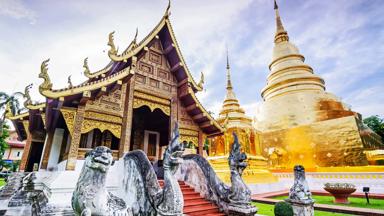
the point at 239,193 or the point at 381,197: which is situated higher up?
the point at 239,193

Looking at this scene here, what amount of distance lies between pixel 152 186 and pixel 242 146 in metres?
10.2

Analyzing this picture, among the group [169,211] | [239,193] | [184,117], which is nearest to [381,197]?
[239,193]

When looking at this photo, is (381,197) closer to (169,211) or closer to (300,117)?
(300,117)

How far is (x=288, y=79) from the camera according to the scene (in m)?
19.7

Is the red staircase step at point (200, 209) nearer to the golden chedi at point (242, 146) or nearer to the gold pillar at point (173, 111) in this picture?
the gold pillar at point (173, 111)

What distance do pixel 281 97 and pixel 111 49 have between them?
17.2 m

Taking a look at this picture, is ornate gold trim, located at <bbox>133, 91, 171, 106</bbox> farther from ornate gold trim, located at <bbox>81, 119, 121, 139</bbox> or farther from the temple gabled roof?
ornate gold trim, located at <bbox>81, 119, 121, 139</bbox>

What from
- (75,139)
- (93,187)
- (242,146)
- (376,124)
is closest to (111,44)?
(75,139)

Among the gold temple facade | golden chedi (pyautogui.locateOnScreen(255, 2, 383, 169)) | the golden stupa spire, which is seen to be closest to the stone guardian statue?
the gold temple facade

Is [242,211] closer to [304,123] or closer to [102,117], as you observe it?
[102,117]

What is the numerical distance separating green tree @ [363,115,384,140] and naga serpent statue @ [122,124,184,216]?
108 feet

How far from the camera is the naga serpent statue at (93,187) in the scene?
2.44 m

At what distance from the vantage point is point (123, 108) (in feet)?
21.6

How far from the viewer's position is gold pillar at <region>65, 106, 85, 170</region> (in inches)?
207
